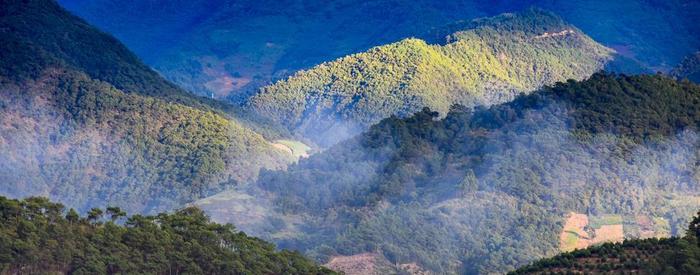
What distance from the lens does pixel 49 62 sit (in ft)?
410

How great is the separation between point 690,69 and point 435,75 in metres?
25.2

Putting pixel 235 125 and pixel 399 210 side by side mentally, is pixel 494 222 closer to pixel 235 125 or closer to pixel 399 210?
pixel 399 210

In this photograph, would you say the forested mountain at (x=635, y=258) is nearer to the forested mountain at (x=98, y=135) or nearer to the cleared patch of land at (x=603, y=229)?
the cleared patch of land at (x=603, y=229)

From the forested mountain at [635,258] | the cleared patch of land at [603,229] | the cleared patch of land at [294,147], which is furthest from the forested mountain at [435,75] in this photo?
the forested mountain at [635,258]

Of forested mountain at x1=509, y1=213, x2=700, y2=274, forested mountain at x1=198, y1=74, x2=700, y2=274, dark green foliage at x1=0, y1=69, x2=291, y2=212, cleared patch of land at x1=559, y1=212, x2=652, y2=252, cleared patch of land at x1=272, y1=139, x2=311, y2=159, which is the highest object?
cleared patch of land at x1=272, y1=139, x2=311, y2=159

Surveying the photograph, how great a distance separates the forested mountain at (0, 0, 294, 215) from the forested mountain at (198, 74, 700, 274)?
14.3 metres

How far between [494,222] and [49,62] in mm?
51787

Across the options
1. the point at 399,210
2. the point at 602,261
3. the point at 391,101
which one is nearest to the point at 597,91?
the point at 399,210

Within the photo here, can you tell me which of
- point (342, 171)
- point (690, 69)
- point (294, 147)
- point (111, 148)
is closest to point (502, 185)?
point (342, 171)

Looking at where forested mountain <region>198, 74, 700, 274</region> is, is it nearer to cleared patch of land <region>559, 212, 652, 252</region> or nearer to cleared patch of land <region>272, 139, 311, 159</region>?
cleared patch of land <region>559, 212, 652, 252</region>

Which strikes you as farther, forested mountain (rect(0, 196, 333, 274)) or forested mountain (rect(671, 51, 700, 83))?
forested mountain (rect(671, 51, 700, 83))

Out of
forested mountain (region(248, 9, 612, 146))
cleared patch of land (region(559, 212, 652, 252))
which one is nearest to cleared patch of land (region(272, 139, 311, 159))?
forested mountain (region(248, 9, 612, 146))

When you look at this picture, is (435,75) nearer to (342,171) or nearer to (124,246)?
(342,171)

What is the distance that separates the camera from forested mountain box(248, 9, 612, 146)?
493 ft
